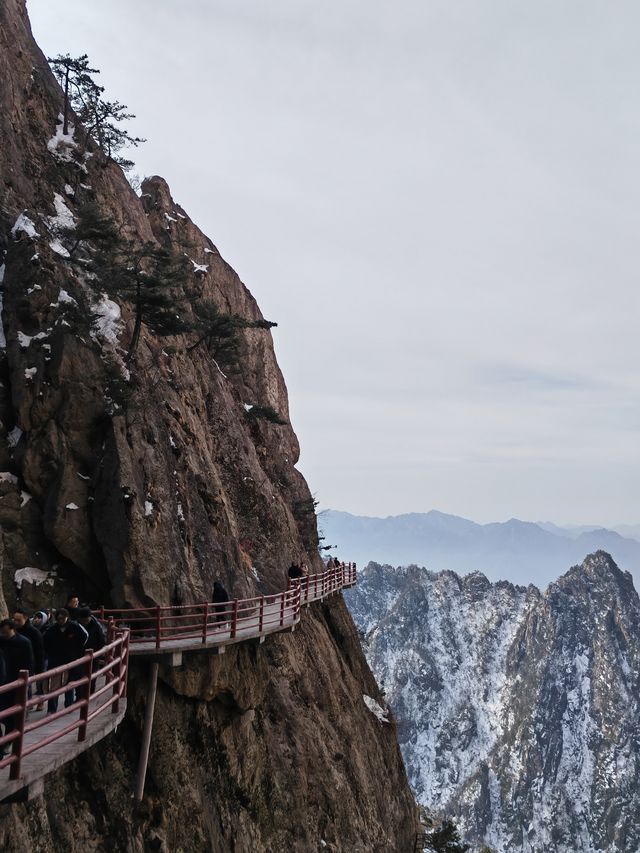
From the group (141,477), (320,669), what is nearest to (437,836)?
(320,669)

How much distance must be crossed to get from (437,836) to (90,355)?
41.6 meters

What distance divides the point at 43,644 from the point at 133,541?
6.68 m

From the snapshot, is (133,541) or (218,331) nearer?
(133,541)

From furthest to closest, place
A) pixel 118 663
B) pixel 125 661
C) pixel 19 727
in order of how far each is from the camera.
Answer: pixel 118 663 < pixel 125 661 < pixel 19 727

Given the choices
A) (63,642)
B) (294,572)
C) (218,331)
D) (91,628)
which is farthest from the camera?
(218,331)

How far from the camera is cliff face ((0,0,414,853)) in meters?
16.1

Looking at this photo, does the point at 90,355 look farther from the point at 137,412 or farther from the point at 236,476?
the point at 236,476

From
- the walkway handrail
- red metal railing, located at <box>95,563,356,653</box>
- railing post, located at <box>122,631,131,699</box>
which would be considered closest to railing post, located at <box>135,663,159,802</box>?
red metal railing, located at <box>95,563,356,653</box>

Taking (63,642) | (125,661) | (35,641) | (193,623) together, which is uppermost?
(35,641)

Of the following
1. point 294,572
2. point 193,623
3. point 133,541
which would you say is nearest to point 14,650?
point 133,541

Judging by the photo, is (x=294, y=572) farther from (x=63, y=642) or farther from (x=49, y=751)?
(x=49, y=751)

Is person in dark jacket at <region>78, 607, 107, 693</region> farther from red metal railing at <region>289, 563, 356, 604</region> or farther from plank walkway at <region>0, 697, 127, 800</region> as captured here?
red metal railing at <region>289, 563, 356, 604</region>

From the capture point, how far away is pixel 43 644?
10.9 metres

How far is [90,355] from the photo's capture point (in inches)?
774
